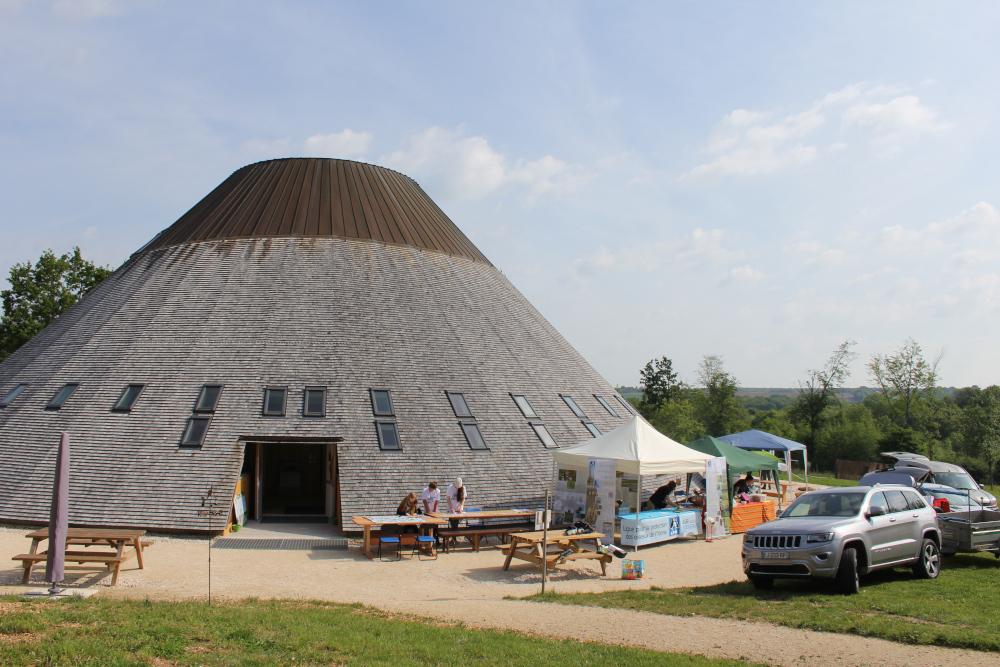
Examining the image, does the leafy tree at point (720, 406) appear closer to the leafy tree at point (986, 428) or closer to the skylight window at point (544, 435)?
the leafy tree at point (986, 428)

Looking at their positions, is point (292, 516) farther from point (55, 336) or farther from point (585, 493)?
point (55, 336)

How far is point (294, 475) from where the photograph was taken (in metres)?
23.7

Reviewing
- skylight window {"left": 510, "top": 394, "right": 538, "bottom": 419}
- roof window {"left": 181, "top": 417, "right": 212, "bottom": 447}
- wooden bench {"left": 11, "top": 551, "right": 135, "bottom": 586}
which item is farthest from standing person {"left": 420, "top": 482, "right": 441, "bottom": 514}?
wooden bench {"left": 11, "top": 551, "right": 135, "bottom": 586}

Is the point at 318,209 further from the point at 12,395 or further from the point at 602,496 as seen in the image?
the point at 602,496

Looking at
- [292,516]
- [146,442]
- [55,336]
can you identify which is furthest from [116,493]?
[55,336]

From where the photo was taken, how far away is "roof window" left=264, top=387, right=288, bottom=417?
65.4 feet

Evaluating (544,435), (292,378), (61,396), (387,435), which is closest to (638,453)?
(544,435)

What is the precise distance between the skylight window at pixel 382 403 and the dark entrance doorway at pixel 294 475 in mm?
3484

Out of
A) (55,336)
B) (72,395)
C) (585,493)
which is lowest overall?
(585,493)

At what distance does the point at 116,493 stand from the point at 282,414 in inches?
185

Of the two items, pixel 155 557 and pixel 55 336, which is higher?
pixel 55 336

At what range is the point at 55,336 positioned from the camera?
83.6ft

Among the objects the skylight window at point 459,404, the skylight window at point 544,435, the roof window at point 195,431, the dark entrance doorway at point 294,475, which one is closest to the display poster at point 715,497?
the skylight window at point 544,435

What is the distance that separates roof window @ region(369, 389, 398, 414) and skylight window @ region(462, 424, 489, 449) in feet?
7.96
